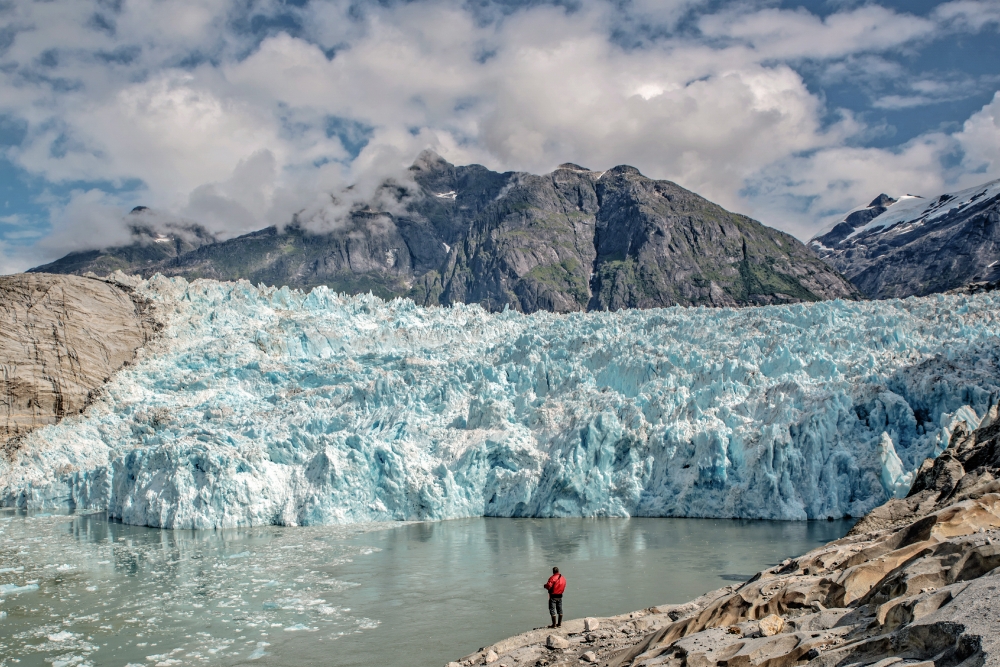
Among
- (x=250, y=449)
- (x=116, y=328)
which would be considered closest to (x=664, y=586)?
(x=250, y=449)

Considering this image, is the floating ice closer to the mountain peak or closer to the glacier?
the glacier

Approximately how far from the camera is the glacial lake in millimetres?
12289

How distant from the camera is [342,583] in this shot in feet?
53.8

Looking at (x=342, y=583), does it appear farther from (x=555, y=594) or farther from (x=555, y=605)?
(x=555, y=594)

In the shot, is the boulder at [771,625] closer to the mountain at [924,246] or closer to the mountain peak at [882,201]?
the mountain at [924,246]

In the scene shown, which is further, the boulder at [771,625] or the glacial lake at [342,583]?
the glacial lake at [342,583]

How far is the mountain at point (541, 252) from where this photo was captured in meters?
106

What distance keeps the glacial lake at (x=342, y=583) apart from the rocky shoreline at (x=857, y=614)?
2651 millimetres

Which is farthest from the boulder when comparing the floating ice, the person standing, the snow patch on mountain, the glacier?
the snow patch on mountain

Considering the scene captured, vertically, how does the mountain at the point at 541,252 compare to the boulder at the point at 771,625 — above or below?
above

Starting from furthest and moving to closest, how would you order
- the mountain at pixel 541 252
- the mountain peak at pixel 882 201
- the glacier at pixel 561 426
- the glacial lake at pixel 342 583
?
the mountain peak at pixel 882 201
the mountain at pixel 541 252
the glacier at pixel 561 426
the glacial lake at pixel 342 583

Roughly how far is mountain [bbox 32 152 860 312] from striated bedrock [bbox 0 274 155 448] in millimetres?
65349

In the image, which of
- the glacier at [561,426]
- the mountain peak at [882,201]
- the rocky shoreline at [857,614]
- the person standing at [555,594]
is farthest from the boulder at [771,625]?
the mountain peak at [882,201]

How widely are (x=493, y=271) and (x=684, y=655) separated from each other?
10769 centimetres
